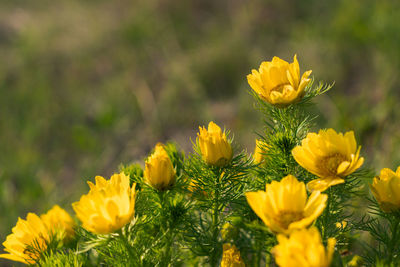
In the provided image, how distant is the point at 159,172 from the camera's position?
29.6 inches

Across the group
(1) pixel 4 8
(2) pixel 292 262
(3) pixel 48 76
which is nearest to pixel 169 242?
(2) pixel 292 262

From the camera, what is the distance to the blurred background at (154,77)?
2.62 meters

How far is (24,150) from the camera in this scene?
114 inches

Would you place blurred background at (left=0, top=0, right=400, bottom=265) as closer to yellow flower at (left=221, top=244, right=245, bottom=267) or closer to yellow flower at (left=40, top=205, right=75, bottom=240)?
yellow flower at (left=40, top=205, right=75, bottom=240)

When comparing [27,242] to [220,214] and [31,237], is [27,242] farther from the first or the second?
[220,214]

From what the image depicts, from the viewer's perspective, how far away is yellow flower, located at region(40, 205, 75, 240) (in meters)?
0.85

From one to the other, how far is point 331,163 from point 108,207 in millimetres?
389

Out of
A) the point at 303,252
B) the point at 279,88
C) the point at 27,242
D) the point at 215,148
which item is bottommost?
the point at 303,252

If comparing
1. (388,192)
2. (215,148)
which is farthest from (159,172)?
(388,192)

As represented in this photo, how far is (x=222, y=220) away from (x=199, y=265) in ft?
0.54

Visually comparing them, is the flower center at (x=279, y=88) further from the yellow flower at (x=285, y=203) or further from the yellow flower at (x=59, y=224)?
the yellow flower at (x=59, y=224)

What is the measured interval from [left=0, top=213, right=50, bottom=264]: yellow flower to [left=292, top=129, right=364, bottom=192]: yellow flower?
54cm

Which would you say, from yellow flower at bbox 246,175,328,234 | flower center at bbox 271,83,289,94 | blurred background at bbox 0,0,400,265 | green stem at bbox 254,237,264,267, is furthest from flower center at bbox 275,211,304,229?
blurred background at bbox 0,0,400,265

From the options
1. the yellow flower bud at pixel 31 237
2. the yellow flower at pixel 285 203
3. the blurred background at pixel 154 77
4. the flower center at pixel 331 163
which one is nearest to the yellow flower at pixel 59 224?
the yellow flower bud at pixel 31 237
